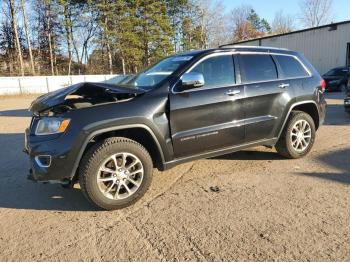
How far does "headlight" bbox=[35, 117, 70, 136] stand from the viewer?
3.80m

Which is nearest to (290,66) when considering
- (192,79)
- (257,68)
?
(257,68)

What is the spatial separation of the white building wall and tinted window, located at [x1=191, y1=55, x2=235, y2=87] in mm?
24601

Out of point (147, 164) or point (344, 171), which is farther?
point (344, 171)

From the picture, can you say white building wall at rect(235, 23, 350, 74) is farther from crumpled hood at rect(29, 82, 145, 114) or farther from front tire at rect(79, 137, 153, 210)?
front tire at rect(79, 137, 153, 210)

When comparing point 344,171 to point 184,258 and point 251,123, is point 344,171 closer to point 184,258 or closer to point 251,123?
point 251,123

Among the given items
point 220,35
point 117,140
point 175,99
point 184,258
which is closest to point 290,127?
point 175,99

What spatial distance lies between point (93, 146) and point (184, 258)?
1648 mm

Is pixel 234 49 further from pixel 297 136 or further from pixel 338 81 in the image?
pixel 338 81

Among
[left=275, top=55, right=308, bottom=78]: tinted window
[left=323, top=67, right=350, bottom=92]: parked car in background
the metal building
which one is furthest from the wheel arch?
the metal building

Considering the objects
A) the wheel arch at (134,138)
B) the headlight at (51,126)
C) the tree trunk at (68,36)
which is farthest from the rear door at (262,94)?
the tree trunk at (68,36)

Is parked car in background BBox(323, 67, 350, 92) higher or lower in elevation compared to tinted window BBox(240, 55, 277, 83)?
lower

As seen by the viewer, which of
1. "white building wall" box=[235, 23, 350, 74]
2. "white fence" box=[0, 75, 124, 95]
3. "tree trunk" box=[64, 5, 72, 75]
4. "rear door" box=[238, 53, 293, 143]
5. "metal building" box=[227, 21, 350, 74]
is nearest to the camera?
"rear door" box=[238, 53, 293, 143]

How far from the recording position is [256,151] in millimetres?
6316

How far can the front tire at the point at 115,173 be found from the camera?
3895mm
